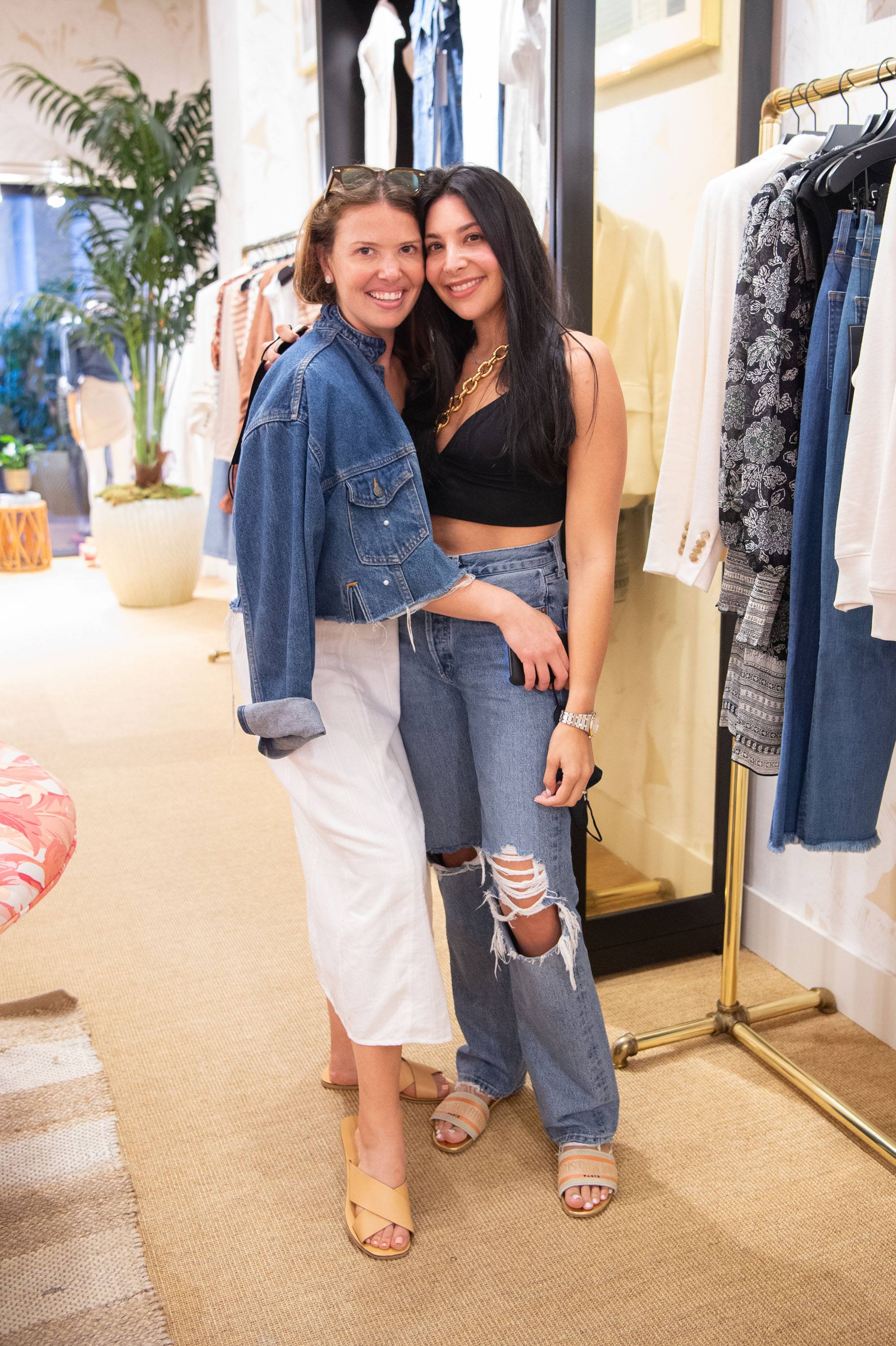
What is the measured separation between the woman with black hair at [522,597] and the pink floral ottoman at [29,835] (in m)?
0.49

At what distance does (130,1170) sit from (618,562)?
1.36 m

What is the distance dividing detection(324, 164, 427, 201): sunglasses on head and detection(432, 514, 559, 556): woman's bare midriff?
1.41ft

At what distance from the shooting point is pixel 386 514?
55.8 inches

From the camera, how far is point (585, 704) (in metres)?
1.52

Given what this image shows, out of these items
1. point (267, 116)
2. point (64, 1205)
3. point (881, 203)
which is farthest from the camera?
point (267, 116)

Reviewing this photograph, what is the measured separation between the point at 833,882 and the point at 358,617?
46.0 inches

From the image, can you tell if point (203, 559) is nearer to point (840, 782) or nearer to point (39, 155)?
point (39, 155)

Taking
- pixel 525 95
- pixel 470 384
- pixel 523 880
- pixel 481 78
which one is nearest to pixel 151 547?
pixel 481 78

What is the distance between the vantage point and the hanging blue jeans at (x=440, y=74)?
276cm

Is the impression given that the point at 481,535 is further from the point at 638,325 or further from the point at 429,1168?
the point at 429,1168

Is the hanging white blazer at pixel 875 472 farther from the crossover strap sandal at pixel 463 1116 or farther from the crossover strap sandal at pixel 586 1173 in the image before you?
the crossover strap sandal at pixel 463 1116

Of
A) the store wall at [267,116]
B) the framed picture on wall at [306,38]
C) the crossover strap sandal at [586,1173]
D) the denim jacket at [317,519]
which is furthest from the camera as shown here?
the store wall at [267,116]

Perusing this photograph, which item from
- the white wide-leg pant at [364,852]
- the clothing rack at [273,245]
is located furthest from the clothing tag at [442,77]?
the white wide-leg pant at [364,852]

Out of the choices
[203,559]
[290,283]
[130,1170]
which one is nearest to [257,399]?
[130,1170]
